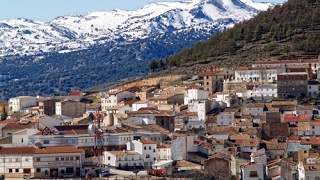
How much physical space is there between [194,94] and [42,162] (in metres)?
24.1

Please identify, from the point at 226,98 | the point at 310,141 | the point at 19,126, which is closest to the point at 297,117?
the point at 310,141

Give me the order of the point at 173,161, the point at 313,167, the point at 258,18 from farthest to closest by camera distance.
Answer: the point at 258,18, the point at 173,161, the point at 313,167

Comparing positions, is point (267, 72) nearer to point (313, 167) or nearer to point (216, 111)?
point (216, 111)

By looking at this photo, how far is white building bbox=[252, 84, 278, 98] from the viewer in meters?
81.3

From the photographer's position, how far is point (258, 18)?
371 ft

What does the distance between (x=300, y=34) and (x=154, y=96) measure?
22.1 m

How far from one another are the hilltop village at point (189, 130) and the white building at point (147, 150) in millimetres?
54

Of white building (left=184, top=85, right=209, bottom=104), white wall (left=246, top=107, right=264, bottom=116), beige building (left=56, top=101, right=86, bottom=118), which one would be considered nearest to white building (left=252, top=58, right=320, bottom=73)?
white building (left=184, top=85, right=209, bottom=104)

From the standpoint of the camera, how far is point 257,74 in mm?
86500

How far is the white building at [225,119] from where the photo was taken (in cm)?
7462

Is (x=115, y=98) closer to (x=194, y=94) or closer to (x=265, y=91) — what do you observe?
(x=194, y=94)

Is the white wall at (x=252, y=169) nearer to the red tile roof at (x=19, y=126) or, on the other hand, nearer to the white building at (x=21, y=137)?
the white building at (x=21, y=137)

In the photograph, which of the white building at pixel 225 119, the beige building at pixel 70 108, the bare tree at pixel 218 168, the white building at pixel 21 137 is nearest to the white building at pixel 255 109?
the white building at pixel 225 119

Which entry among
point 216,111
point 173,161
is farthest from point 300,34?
point 173,161
